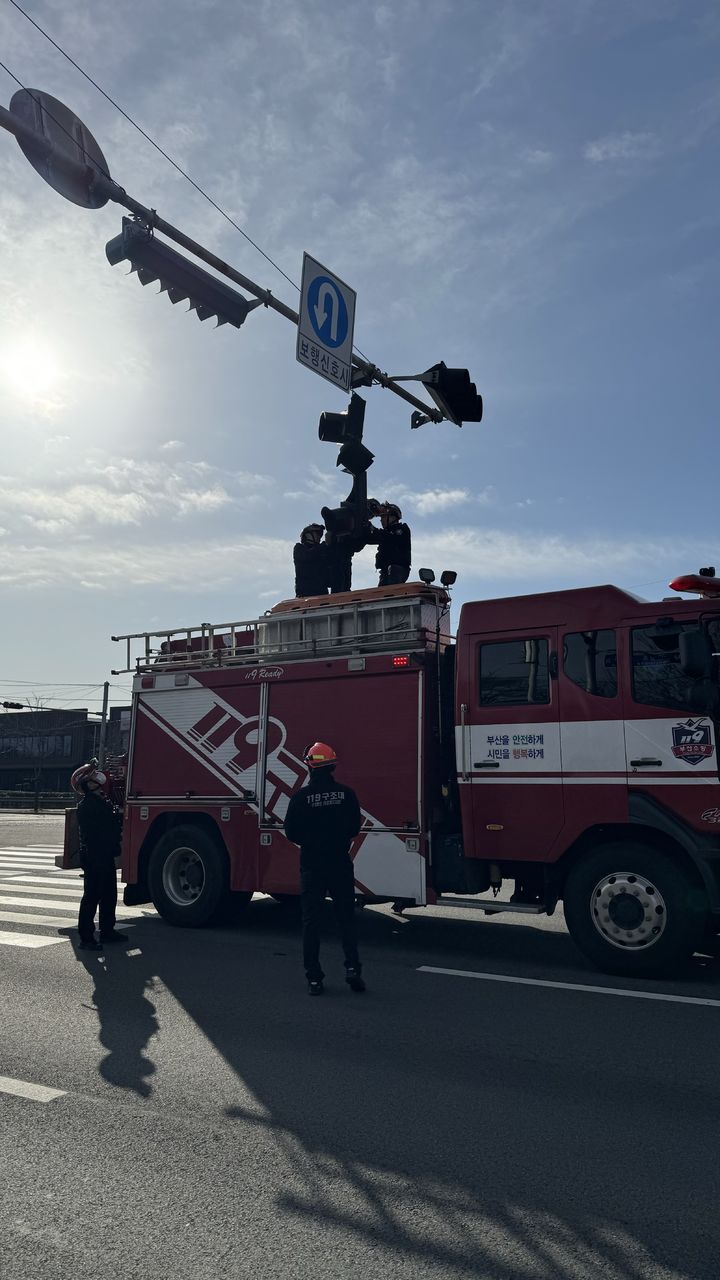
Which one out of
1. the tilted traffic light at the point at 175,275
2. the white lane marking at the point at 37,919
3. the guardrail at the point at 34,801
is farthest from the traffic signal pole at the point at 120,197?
the guardrail at the point at 34,801

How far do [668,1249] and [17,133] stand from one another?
7036mm

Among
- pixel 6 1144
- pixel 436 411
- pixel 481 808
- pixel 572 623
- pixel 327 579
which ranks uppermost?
pixel 436 411

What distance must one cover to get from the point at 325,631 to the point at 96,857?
10.4 ft

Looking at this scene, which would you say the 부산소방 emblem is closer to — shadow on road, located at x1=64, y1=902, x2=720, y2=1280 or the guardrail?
shadow on road, located at x1=64, y1=902, x2=720, y2=1280

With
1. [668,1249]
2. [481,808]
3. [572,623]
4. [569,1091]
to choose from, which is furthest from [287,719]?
[668,1249]

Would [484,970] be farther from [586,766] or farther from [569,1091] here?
[569,1091]

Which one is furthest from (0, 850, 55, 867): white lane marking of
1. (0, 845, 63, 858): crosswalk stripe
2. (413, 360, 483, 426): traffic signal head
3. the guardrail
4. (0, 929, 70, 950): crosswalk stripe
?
the guardrail

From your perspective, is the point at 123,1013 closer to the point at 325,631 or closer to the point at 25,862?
the point at 325,631

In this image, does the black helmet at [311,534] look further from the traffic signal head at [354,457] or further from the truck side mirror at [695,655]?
the truck side mirror at [695,655]

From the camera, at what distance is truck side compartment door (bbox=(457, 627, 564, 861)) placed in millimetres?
7477

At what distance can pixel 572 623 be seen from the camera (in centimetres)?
757

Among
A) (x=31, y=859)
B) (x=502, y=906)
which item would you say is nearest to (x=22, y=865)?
(x=31, y=859)

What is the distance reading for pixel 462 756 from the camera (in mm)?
7941

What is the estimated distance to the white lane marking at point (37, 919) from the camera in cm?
972
